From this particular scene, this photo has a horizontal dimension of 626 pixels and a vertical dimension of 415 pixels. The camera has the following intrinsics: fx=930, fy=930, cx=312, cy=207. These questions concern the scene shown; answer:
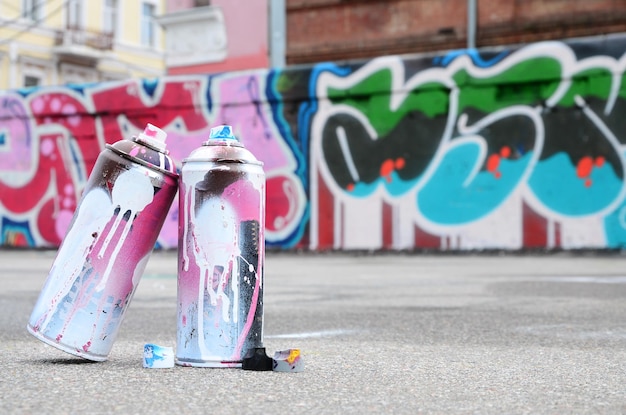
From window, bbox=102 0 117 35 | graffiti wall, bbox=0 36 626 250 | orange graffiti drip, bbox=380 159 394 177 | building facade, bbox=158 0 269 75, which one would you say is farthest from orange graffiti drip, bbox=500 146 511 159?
window, bbox=102 0 117 35

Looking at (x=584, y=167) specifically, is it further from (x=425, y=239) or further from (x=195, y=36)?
(x=195, y=36)

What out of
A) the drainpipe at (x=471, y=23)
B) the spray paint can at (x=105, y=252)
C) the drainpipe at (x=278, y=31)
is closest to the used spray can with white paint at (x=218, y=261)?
the spray paint can at (x=105, y=252)

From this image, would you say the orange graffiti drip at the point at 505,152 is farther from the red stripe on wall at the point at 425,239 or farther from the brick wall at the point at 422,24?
the brick wall at the point at 422,24

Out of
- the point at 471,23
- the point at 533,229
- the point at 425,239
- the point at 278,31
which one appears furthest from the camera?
the point at 278,31

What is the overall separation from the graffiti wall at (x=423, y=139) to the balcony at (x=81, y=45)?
62.0 ft

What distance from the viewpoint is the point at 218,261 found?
2539mm

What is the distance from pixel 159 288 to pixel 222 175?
371cm

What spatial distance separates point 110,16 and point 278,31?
59.5 ft

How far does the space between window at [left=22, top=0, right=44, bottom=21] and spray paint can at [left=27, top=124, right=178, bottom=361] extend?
30659 millimetres

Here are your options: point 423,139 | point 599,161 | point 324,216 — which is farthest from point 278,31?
point 599,161

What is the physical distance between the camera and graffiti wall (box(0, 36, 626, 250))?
10969 millimetres

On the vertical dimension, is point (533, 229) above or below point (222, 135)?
below

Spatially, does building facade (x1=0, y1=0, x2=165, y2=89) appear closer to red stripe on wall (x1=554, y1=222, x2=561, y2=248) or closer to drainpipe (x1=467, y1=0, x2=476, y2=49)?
Answer: drainpipe (x1=467, y1=0, x2=476, y2=49)

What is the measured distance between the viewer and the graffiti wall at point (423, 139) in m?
11.0
